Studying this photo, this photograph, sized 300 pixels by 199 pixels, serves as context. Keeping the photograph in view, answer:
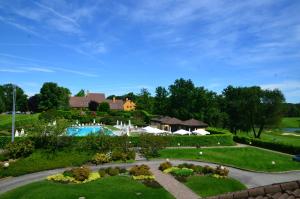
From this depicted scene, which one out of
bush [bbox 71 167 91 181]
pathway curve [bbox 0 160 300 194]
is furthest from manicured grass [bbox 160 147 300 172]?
bush [bbox 71 167 91 181]

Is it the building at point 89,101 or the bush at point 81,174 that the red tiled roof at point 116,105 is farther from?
the bush at point 81,174

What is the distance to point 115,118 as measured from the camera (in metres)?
84.6

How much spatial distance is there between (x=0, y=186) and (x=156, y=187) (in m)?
14.5

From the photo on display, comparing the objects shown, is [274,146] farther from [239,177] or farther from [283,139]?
[283,139]

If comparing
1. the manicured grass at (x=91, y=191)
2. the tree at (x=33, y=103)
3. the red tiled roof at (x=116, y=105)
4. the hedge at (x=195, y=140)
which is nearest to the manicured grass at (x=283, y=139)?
the hedge at (x=195, y=140)

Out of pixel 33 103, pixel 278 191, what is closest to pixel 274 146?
pixel 278 191

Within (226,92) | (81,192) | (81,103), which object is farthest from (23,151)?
(81,103)

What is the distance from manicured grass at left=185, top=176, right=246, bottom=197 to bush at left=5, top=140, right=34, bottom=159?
67.2ft

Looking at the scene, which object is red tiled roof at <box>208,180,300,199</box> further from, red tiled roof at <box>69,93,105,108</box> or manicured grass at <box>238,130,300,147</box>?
red tiled roof at <box>69,93,105,108</box>

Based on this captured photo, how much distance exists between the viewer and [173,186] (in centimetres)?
2950

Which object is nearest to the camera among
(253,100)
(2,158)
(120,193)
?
(120,193)

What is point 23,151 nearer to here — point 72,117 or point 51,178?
point 51,178

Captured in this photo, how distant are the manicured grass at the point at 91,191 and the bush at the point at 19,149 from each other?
10381mm

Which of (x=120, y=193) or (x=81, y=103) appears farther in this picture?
(x=81, y=103)
